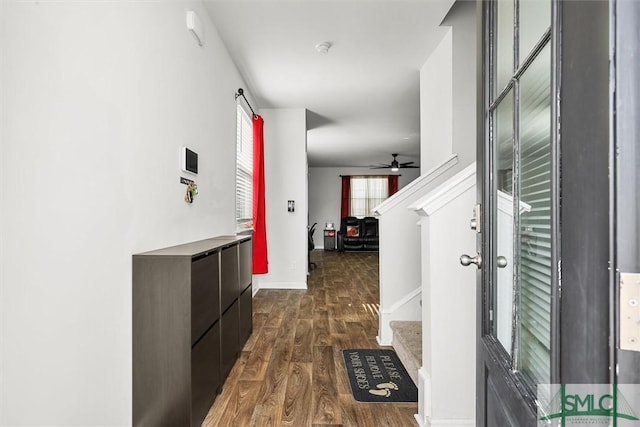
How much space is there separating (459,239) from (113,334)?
1.60m

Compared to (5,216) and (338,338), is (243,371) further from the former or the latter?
(5,216)

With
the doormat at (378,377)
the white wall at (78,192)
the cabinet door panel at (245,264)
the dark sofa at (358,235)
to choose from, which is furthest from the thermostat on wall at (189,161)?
the dark sofa at (358,235)

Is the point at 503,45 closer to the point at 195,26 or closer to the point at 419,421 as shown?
the point at 419,421

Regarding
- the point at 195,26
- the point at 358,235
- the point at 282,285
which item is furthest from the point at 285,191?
the point at 358,235

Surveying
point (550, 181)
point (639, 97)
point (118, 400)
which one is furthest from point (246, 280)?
point (639, 97)

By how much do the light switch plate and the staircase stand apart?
176 centimetres

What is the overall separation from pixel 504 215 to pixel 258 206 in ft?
12.0

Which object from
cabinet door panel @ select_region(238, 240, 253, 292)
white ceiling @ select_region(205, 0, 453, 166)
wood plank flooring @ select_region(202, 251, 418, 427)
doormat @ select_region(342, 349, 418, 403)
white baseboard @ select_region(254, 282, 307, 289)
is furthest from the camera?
white baseboard @ select_region(254, 282, 307, 289)

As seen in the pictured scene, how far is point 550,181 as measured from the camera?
2.25ft

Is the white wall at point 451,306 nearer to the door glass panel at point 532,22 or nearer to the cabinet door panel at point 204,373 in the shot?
the door glass panel at point 532,22

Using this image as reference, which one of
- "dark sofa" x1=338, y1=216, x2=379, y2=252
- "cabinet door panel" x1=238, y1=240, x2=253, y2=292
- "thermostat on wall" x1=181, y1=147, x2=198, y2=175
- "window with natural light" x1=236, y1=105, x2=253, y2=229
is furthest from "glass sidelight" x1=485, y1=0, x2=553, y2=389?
"dark sofa" x1=338, y1=216, x2=379, y2=252

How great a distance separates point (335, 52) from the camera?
3391 mm

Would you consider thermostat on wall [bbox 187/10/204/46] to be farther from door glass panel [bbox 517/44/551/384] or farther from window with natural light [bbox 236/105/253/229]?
door glass panel [bbox 517/44/551/384]

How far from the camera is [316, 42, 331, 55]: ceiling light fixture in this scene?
3201 mm
